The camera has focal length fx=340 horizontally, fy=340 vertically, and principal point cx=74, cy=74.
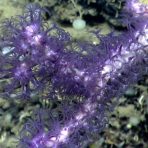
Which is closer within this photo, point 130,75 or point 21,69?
point 21,69

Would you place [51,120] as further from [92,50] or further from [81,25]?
[81,25]

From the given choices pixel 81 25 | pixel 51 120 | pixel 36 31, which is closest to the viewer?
pixel 36 31

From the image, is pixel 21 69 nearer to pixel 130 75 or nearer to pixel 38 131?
pixel 38 131

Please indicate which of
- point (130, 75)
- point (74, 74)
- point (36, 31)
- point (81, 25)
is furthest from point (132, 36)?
point (81, 25)

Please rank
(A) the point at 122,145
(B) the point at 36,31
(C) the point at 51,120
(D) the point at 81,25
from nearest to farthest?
(B) the point at 36,31 < (C) the point at 51,120 < (A) the point at 122,145 < (D) the point at 81,25

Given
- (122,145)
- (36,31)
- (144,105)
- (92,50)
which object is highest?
(36,31)

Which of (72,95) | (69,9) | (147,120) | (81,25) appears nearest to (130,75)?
(72,95)

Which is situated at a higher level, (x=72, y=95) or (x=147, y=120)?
(x=72, y=95)
